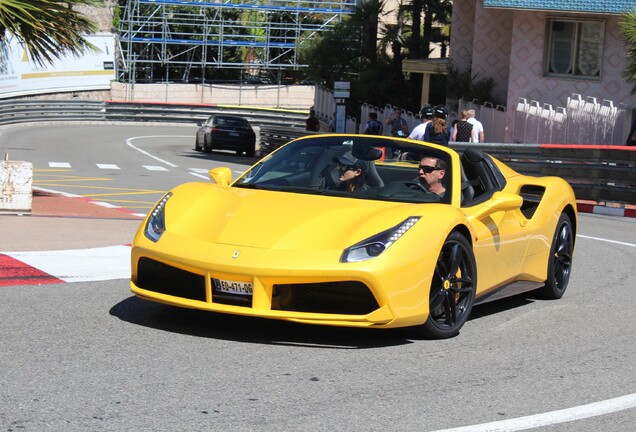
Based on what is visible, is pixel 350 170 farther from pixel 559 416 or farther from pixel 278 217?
pixel 559 416

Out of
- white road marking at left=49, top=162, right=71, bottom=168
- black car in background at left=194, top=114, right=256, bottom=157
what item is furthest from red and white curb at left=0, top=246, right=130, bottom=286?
black car in background at left=194, top=114, right=256, bottom=157

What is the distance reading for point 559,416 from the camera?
550cm

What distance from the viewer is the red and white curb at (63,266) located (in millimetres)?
8859

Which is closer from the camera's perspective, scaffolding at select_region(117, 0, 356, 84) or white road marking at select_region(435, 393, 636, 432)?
white road marking at select_region(435, 393, 636, 432)

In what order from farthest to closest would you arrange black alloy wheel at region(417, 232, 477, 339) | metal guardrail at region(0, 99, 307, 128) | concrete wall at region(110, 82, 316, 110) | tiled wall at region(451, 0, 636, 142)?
concrete wall at region(110, 82, 316, 110) → metal guardrail at region(0, 99, 307, 128) → tiled wall at region(451, 0, 636, 142) → black alloy wheel at region(417, 232, 477, 339)

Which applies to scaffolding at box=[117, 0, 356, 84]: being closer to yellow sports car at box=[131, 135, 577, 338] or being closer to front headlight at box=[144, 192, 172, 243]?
yellow sports car at box=[131, 135, 577, 338]

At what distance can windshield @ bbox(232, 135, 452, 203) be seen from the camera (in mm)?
7887

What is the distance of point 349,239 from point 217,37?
65.7 m

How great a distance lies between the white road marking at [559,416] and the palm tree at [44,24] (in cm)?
1203

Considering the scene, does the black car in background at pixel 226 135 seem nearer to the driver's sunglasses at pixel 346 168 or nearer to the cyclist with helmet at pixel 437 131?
the cyclist with helmet at pixel 437 131

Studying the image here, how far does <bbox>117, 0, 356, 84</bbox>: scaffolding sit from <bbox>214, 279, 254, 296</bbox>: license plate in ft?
196

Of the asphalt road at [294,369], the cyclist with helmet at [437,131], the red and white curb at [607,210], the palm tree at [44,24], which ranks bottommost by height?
the red and white curb at [607,210]

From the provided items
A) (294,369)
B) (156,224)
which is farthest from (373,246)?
(156,224)

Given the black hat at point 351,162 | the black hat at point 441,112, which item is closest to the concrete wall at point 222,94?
the black hat at point 441,112
